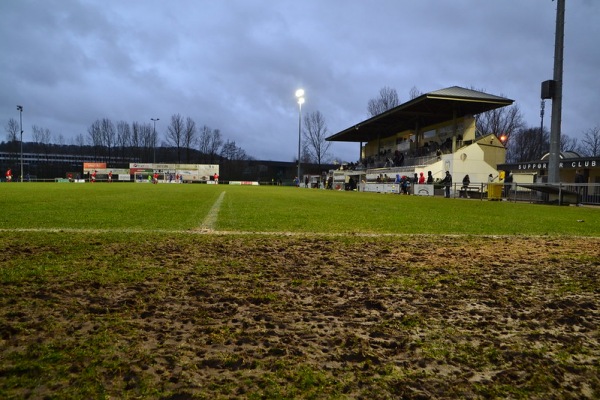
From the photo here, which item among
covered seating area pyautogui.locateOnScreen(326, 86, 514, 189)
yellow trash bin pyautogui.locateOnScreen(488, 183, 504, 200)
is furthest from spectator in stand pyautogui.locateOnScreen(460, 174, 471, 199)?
covered seating area pyautogui.locateOnScreen(326, 86, 514, 189)

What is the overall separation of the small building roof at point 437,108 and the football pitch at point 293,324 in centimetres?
3606

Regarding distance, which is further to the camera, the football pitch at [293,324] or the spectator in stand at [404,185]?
the spectator in stand at [404,185]

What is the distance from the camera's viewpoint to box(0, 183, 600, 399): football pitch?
1612mm

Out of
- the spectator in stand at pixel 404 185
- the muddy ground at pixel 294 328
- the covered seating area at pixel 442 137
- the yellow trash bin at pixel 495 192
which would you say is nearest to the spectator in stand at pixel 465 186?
the yellow trash bin at pixel 495 192

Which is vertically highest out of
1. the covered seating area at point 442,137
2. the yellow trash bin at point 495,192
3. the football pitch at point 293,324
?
the covered seating area at point 442,137

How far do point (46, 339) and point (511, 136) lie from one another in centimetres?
7308

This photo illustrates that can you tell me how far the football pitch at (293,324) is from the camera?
1.61m

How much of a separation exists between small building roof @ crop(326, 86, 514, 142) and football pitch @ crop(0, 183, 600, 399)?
36.1 meters

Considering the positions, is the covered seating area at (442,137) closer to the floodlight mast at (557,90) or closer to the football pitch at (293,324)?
the floodlight mast at (557,90)

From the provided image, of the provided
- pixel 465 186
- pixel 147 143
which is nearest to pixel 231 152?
pixel 147 143

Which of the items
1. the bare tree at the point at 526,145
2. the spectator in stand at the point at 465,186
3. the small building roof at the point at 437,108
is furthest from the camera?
the bare tree at the point at 526,145

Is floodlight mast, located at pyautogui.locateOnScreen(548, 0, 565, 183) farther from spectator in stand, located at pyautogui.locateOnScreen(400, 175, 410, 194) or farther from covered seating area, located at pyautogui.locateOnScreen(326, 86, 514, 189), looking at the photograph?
spectator in stand, located at pyautogui.locateOnScreen(400, 175, 410, 194)

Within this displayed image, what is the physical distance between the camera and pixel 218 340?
2021 mm

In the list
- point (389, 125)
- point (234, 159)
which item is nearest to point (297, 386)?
point (389, 125)
